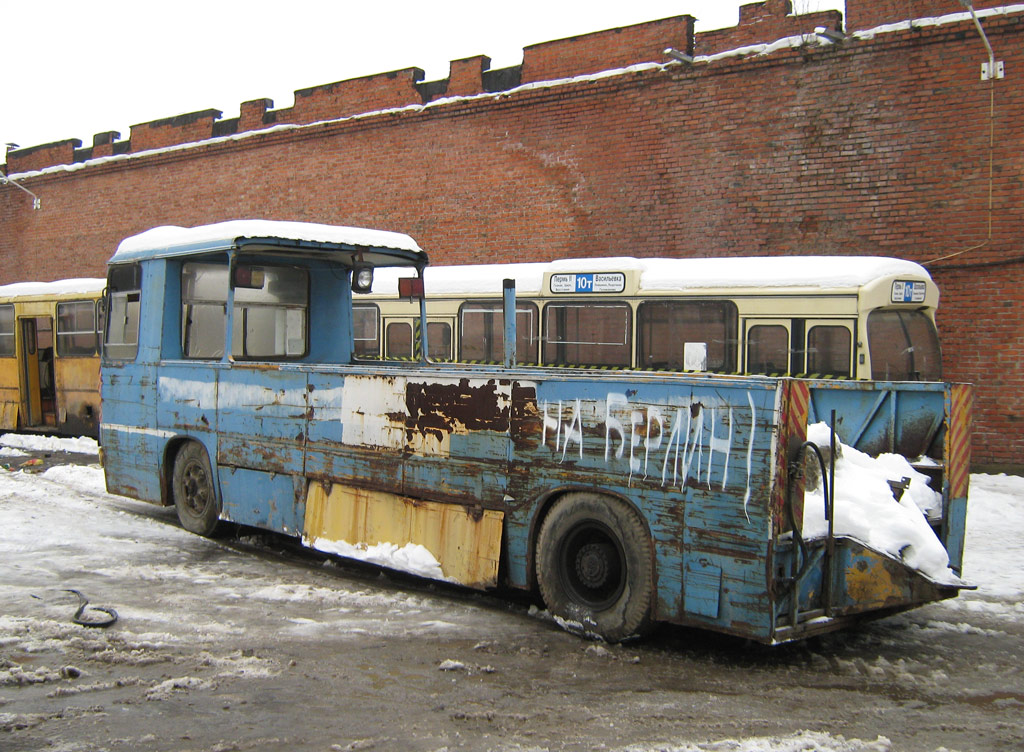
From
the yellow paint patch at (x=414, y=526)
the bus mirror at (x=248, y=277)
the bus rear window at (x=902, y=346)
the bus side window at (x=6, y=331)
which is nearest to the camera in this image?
the yellow paint patch at (x=414, y=526)

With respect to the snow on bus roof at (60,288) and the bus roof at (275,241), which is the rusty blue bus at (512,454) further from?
→ the snow on bus roof at (60,288)

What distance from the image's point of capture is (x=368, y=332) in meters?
14.8

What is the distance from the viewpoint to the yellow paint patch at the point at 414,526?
612 centimetres

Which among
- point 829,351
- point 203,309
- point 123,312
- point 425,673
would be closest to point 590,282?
point 829,351

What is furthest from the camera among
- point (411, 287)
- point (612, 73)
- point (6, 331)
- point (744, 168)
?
point (6, 331)

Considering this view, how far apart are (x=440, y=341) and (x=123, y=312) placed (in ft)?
17.7

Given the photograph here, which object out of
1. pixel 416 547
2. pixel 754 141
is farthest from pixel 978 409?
pixel 416 547

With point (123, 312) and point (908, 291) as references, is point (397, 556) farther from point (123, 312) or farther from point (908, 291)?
point (908, 291)

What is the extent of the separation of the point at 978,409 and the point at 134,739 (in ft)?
39.2

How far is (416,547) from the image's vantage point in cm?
655

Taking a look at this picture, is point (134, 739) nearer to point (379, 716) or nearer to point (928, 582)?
point (379, 716)

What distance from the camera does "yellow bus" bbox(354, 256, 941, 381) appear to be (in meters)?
10.6

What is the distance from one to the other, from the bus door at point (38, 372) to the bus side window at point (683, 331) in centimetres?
1124

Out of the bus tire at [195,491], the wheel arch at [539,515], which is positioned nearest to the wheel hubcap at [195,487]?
the bus tire at [195,491]
